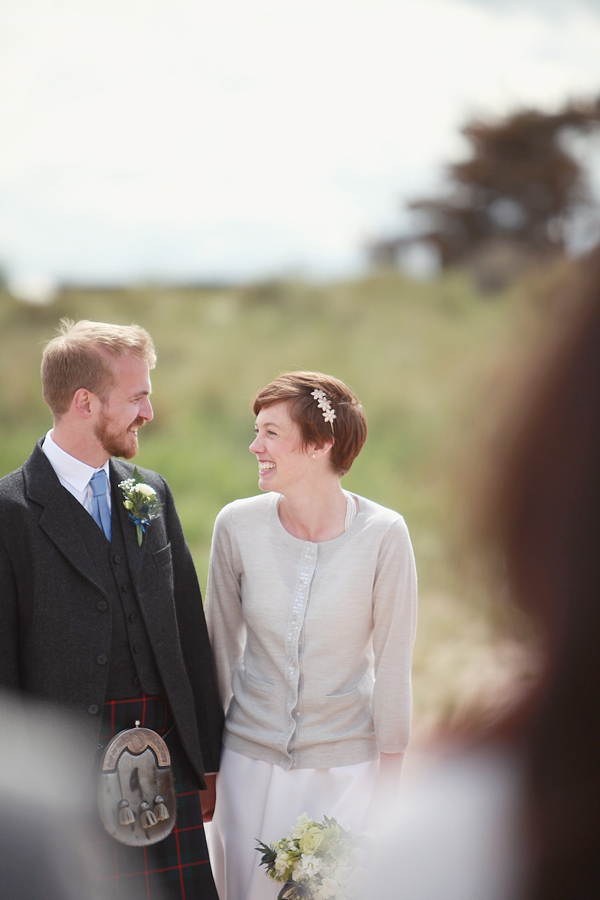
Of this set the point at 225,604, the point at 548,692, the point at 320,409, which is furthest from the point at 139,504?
the point at 548,692

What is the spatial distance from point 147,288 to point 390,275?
12.7 feet

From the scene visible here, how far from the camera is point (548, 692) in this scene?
0.45m

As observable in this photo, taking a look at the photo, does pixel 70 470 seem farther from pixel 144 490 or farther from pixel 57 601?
pixel 57 601

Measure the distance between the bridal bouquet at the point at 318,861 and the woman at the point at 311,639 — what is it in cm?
17

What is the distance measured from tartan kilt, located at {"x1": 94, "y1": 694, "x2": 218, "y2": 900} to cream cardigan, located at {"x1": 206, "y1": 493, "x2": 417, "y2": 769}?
0.58 feet

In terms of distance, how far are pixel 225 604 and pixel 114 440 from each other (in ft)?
1.76

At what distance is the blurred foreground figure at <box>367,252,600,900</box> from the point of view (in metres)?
0.41

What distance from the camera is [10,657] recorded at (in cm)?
185

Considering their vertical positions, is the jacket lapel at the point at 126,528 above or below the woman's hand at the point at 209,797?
above

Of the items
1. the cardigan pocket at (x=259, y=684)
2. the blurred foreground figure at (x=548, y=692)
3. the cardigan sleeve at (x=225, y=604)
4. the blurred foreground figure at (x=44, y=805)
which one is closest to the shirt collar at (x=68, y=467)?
the cardigan sleeve at (x=225, y=604)

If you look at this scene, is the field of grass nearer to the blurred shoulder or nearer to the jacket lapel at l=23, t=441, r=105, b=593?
the blurred shoulder

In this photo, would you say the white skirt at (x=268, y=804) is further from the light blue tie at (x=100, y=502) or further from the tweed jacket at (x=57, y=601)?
the light blue tie at (x=100, y=502)

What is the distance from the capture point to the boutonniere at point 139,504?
204 cm

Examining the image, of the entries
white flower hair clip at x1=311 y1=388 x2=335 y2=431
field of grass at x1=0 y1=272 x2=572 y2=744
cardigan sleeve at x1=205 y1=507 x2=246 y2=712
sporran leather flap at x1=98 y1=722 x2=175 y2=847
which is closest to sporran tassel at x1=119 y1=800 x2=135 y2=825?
sporran leather flap at x1=98 y1=722 x2=175 y2=847
